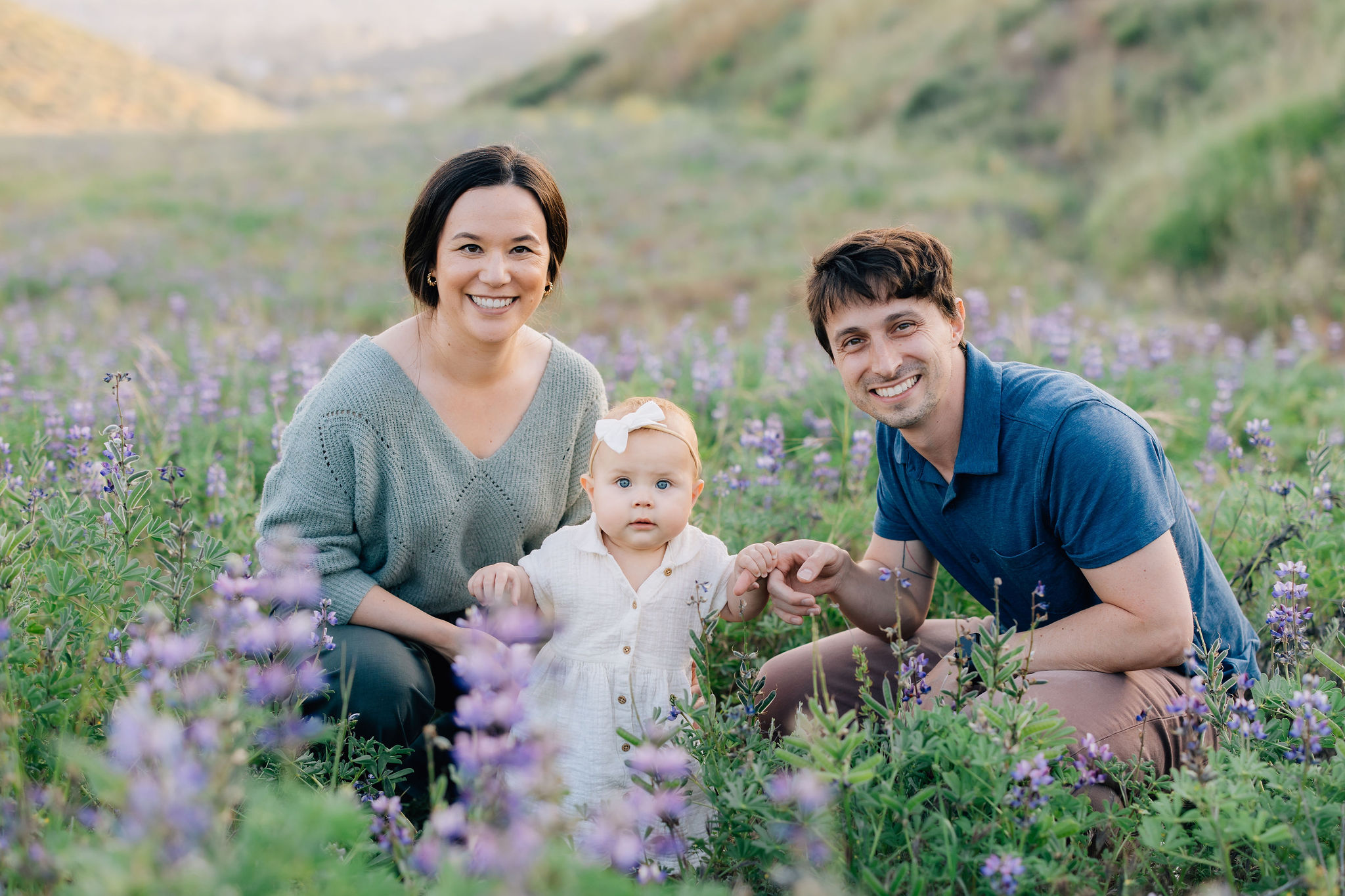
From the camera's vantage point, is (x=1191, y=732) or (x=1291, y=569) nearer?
(x=1191, y=732)

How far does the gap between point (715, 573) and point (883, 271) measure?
0.90 meters

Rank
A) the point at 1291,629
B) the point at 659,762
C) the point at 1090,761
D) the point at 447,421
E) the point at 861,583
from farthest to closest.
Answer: the point at 447,421 < the point at 861,583 < the point at 1291,629 < the point at 1090,761 < the point at 659,762

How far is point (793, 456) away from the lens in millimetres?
4480

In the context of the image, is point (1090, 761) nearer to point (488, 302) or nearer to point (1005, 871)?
point (1005, 871)

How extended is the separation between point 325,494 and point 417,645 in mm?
510

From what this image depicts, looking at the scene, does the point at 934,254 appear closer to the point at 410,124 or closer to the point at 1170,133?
the point at 1170,133

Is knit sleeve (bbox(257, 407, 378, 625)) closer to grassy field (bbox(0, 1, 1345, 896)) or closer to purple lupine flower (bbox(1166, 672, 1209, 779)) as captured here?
grassy field (bbox(0, 1, 1345, 896))

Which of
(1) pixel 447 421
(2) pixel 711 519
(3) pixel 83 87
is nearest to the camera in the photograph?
(1) pixel 447 421

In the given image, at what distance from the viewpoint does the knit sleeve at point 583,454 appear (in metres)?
3.15

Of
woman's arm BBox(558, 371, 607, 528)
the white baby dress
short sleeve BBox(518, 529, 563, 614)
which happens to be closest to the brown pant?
the white baby dress

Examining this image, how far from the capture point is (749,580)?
246cm

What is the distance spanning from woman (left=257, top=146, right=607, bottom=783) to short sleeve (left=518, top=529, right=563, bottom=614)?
23 cm

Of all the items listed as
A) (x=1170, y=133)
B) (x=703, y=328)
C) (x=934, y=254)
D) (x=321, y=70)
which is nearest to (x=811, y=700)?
(x=934, y=254)

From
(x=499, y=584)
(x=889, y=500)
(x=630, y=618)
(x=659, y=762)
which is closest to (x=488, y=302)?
(x=499, y=584)
